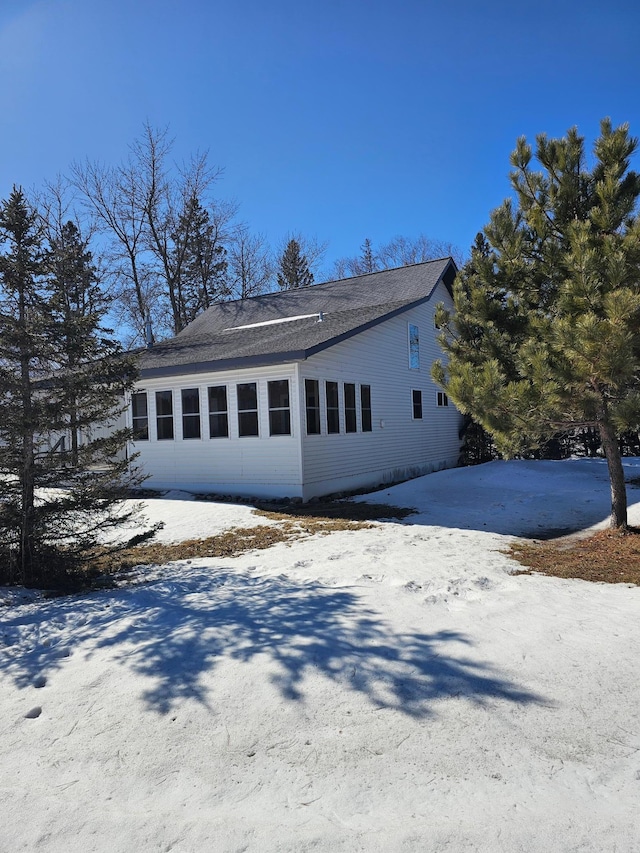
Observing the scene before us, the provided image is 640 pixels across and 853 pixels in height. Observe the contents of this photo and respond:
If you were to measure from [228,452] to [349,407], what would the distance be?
3.08 meters

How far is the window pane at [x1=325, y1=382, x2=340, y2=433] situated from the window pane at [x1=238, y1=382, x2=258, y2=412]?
162 cm

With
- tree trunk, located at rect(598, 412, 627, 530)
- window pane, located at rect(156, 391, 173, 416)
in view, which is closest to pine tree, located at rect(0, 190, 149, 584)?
tree trunk, located at rect(598, 412, 627, 530)

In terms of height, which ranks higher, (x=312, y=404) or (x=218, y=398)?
(x=218, y=398)

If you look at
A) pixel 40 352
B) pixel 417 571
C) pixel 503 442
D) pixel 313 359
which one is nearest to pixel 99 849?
pixel 417 571

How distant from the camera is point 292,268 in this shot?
3953cm

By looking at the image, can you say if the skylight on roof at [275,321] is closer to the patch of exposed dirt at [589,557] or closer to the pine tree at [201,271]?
the patch of exposed dirt at [589,557]

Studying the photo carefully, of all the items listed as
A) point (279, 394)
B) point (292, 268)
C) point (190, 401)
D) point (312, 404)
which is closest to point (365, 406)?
point (312, 404)

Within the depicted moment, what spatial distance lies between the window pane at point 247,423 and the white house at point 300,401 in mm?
28

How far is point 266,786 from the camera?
2418 millimetres

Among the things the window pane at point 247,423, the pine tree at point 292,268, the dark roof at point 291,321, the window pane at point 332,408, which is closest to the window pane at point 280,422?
the window pane at point 247,423

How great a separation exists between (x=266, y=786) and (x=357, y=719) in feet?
2.04

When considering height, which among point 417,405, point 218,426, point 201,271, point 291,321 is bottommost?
point 218,426

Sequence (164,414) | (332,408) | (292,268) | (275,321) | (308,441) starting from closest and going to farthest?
(308,441) < (332,408) < (164,414) < (275,321) < (292,268)

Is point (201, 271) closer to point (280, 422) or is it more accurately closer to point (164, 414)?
point (164, 414)
